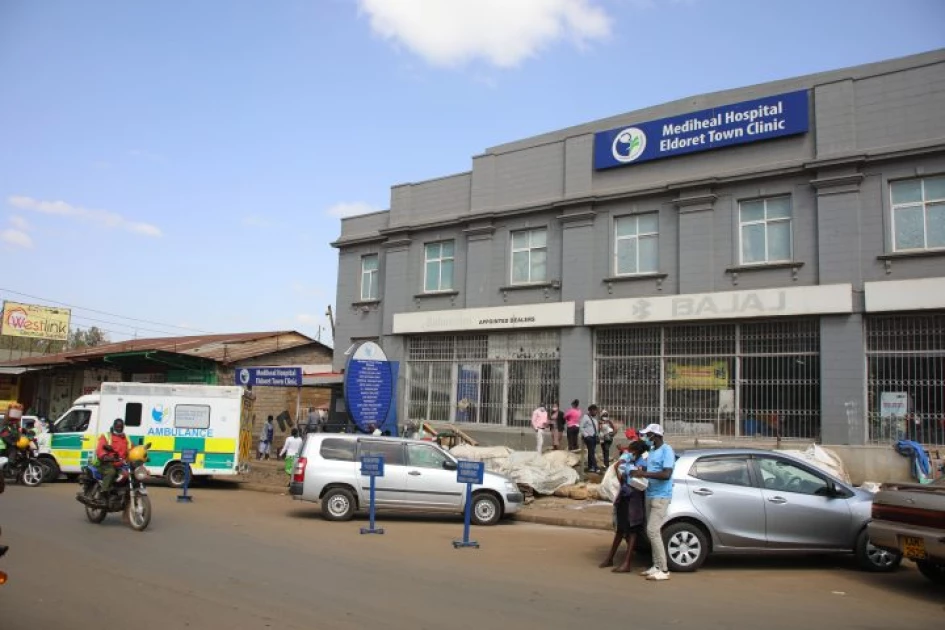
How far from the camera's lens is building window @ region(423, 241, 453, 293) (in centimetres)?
2438

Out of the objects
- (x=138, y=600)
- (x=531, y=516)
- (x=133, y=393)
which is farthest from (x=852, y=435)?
(x=133, y=393)

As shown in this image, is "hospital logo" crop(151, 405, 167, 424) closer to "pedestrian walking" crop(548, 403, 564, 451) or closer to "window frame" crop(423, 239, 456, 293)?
"window frame" crop(423, 239, 456, 293)

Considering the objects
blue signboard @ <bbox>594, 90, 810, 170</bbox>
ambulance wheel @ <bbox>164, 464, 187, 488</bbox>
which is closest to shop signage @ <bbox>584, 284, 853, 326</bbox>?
blue signboard @ <bbox>594, 90, 810, 170</bbox>

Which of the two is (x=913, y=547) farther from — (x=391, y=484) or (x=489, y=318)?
(x=489, y=318)

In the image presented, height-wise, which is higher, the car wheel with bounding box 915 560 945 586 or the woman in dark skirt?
the woman in dark skirt

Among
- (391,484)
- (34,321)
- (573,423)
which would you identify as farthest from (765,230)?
(34,321)

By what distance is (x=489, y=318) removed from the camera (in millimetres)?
22594

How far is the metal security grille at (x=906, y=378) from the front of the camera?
620 inches

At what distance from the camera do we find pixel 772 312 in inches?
691

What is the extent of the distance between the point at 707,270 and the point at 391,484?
9630 millimetres

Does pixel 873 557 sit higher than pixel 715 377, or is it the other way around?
pixel 715 377

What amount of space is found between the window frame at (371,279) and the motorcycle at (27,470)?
11150mm

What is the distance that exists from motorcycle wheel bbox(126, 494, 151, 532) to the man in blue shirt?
24.6ft

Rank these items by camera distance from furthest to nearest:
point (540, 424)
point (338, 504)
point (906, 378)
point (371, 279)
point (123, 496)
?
point (371, 279) → point (540, 424) → point (906, 378) → point (338, 504) → point (123, 496)
